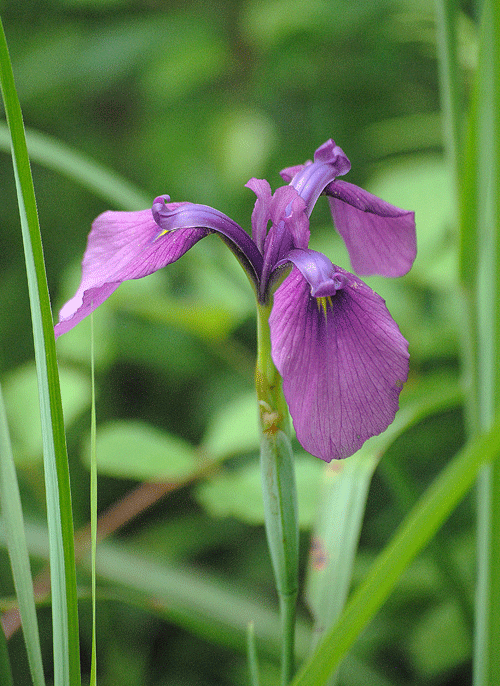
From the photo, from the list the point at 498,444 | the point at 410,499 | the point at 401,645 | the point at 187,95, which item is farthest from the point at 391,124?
the point at 498,444

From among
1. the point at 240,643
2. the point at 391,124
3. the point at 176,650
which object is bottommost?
the point at 176,650

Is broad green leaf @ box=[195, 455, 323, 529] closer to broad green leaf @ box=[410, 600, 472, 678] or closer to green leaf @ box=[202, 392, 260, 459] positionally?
green leaf @ box=[202, 392, 260, 459]

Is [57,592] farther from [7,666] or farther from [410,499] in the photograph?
[410,499]

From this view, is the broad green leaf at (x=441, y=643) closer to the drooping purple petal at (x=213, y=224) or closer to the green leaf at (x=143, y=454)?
the green leaf at (x=143, y=454)

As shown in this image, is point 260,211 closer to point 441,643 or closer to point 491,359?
point 491,359

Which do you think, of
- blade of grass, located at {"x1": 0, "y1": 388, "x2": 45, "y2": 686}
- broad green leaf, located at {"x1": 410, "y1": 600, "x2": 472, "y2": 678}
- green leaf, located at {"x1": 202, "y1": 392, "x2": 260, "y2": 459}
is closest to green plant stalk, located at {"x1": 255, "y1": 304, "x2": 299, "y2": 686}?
blade of grass, located at {"x1": 0, "y1": 388, "x2": 45, "y2": 686}

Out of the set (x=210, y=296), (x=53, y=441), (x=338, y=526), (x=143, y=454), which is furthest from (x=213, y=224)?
(x=210, y=296)
